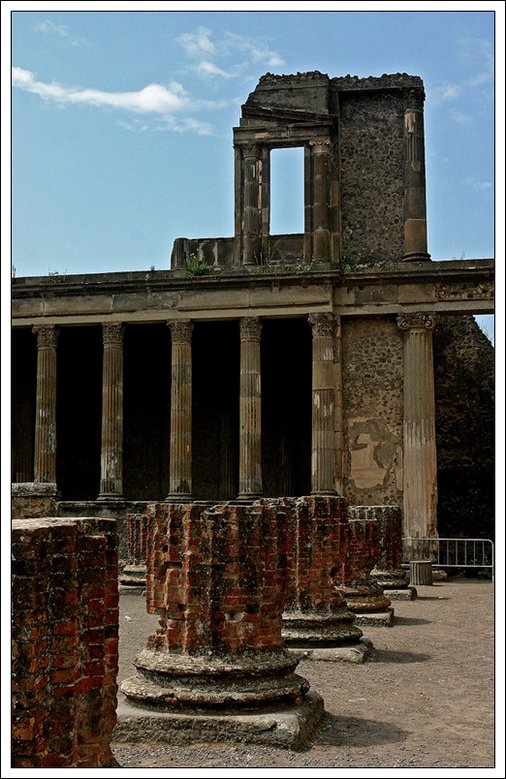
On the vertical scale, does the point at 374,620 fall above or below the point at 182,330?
below

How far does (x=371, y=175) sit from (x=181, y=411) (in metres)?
6.75

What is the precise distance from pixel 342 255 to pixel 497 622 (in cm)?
1880

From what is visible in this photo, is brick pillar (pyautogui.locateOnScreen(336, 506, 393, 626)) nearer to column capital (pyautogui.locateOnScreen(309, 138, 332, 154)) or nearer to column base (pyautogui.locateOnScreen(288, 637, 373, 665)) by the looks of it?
column base (pyautogui.locateOnScreen(288, 637, 373, 665))

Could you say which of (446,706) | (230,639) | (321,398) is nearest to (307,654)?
(446,706)

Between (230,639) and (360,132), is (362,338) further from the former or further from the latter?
(230,639)

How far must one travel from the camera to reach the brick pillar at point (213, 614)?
5891 millimetres

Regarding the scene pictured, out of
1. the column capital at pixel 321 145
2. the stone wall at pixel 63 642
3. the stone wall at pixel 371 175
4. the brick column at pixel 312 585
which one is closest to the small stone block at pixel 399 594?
the brick column at pixel 312 585

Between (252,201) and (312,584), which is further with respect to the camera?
(252,201)

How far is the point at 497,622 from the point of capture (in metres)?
4.09

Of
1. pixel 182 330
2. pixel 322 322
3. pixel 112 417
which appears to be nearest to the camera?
pixel 322 322

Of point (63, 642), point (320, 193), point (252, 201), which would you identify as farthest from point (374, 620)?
point (252, 201)

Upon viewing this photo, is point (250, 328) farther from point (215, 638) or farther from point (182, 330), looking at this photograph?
point (215, 638)

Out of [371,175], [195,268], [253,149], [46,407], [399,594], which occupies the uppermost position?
[253,149]

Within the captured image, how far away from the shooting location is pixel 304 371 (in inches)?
1002
